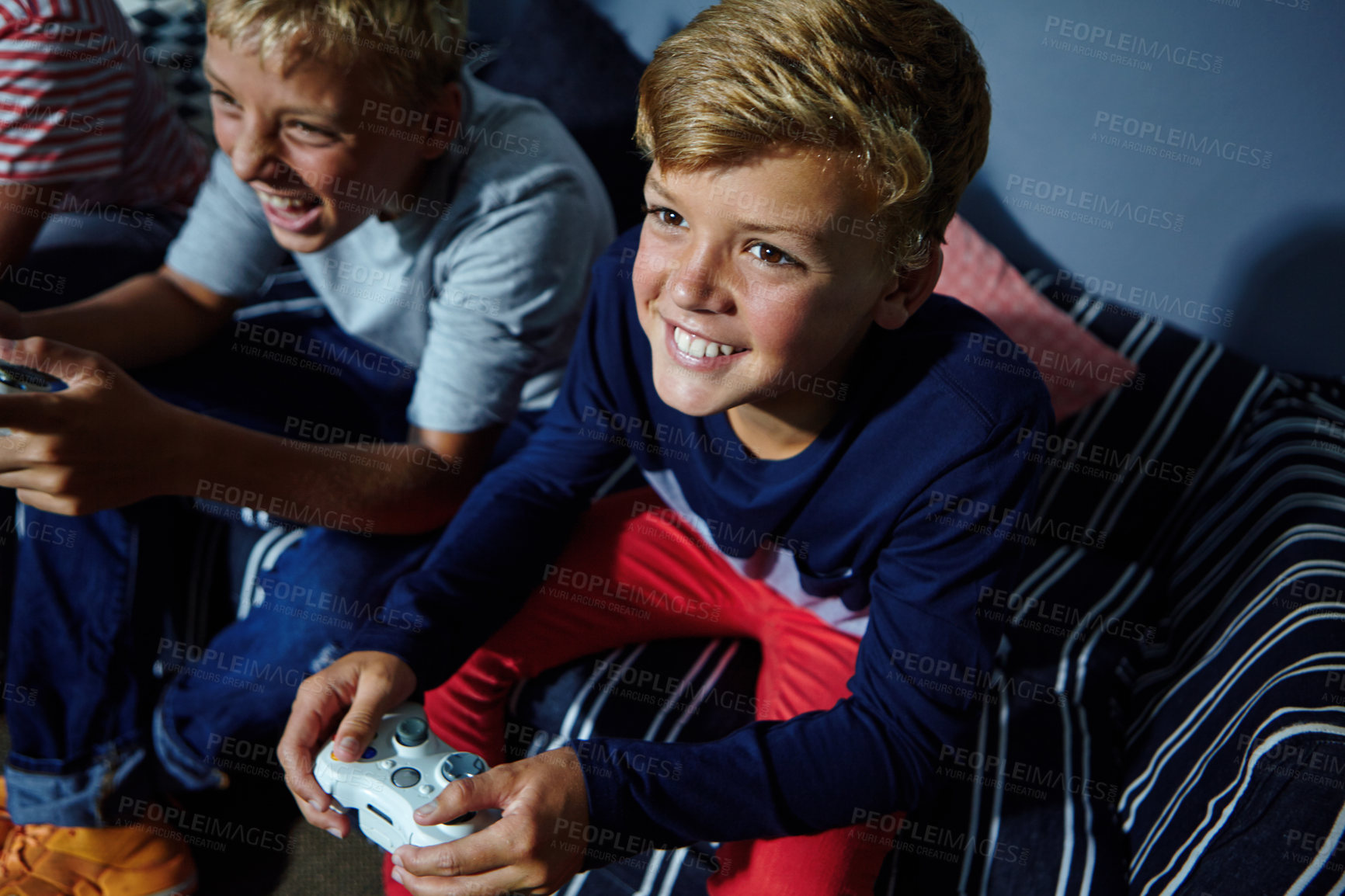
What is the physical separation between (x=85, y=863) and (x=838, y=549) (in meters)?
0.93

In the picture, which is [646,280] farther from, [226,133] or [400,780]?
[226,133]

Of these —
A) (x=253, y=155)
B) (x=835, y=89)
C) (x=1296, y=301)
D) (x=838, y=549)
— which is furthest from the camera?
(x=1296, y=301)

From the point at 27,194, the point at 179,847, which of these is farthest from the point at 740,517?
the point at 27,194

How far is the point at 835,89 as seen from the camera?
2.11 feet

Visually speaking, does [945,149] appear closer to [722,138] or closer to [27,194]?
[722,138]

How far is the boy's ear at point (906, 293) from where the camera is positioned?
768 millimetres

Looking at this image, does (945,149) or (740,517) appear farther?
(740,517)

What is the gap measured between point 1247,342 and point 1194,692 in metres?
0.60

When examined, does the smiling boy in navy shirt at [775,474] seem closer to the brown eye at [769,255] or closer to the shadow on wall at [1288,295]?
the brown eye at [769,255]

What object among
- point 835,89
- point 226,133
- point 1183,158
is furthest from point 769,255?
point 1183,158

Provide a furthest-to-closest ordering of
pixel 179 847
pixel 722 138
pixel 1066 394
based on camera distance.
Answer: pixel 1066 394 → pixel 179 847 → pixel 722 138

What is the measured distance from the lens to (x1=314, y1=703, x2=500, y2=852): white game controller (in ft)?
2.39

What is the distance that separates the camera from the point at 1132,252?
132cm

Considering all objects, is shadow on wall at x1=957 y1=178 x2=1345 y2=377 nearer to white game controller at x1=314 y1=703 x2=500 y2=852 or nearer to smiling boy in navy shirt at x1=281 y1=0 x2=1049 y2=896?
smiling boy in navy shirt at x1=281 y1=0 x2=1049 y2=896
